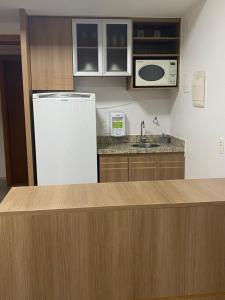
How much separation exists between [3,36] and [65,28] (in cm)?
82

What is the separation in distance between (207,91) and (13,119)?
11.3 ft

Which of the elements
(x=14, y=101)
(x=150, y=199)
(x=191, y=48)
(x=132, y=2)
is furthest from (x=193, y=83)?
(x=14, y=101)

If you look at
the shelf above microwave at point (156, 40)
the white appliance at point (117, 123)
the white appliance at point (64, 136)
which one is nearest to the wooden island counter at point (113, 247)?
the white appliance at point (64, 136)

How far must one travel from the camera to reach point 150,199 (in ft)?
4.77

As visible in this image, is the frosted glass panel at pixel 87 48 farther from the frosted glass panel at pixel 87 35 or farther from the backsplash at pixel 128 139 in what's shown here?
the backsplash at pixel 128 139

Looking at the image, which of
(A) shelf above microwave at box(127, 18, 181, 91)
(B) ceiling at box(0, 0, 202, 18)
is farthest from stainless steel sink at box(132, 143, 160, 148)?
(B) ceiling at box(0, 0, 202, 18)

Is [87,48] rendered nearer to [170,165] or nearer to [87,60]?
[87,60]

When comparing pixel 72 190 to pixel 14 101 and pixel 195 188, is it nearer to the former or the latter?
pixel 195 188

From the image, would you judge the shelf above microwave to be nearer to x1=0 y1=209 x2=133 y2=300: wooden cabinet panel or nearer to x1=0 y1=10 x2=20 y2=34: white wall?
x1=0 y1=10 x2=20 y2=34: white wall

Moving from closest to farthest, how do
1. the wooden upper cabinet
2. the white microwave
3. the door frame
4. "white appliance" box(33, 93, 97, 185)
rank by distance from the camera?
"white appliance" box(33, 93, 97, 185) < the wooden upper cabinet < the white microwave < the door frame

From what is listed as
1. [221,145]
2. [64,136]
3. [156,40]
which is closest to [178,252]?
[221,145]

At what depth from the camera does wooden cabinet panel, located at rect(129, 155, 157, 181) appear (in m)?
3.45

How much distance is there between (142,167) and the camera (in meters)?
3.46

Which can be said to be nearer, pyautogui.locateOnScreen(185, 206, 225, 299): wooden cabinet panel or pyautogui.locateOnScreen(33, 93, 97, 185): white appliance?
pyautogui.locateOnScreen(185, 206, 225, 299): wooden cabinet panel
